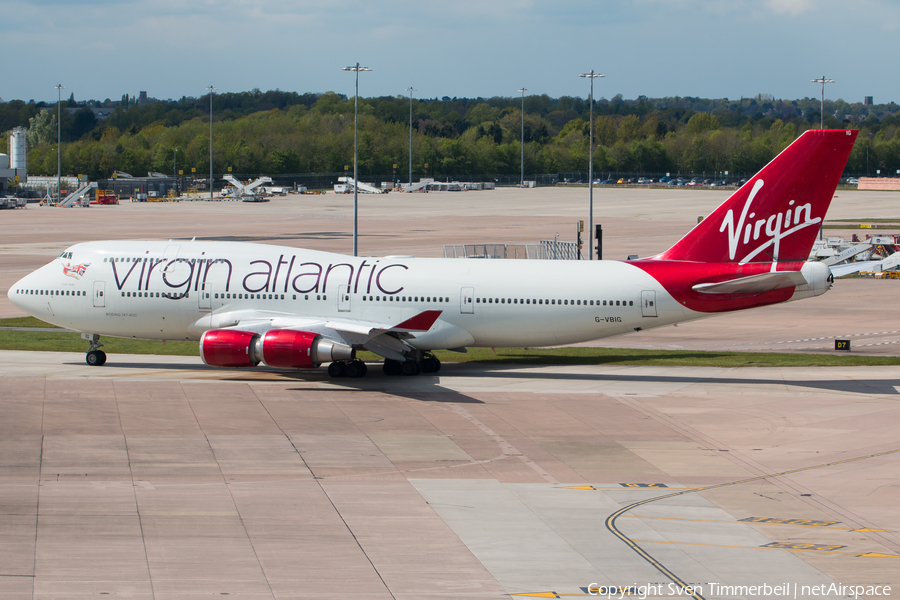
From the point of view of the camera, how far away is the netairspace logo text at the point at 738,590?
1833 centimetres

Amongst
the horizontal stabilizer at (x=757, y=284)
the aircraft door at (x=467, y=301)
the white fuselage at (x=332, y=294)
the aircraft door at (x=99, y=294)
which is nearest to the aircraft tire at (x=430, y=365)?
the white fuselage at (x=332, y=294)

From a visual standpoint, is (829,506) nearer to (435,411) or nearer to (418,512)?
(418,512)

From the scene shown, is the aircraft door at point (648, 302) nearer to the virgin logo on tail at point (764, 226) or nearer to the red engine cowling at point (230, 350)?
the virgin logo on tail at point (764, 226)

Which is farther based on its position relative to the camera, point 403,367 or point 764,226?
point 403,367

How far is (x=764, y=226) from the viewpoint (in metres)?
38.2

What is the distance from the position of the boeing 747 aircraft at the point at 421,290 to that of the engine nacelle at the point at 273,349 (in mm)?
50

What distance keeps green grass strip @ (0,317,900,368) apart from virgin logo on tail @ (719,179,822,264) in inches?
281

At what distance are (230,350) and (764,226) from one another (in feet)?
68.7

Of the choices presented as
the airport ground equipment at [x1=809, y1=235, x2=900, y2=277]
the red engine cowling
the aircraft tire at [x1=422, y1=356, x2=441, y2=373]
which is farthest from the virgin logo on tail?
the airport ground equipment at [x1=809, y1=235, x2=900, y2=277]

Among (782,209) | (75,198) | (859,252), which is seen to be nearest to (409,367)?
(782,209)

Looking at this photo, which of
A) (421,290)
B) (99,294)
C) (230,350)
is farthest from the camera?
(99,294)

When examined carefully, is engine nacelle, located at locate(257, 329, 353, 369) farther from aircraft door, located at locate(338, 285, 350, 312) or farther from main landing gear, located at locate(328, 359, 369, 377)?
aircraft door, located at locate(338, 285, 350, 312)

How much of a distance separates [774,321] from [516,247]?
2559cm

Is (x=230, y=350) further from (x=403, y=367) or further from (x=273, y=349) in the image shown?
(x=403, y=367)
